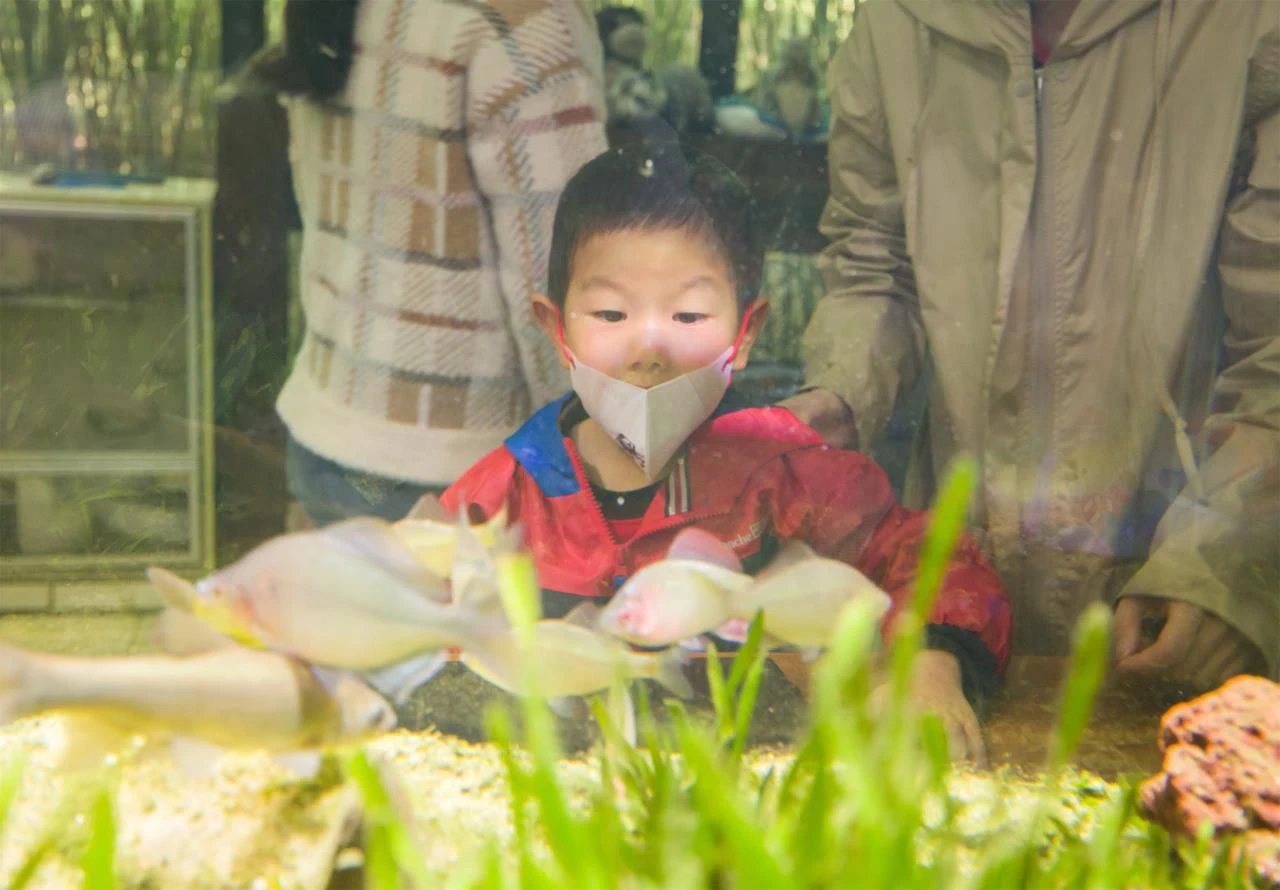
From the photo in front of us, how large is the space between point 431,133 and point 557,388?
407 mm

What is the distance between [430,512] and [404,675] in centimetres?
24

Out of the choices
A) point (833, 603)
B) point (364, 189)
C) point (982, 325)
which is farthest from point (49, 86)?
point (982, 325)

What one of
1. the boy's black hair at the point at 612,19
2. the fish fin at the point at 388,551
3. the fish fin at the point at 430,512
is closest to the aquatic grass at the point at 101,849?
the fish fin at the point at 388,551

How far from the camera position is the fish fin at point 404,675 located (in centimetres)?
103

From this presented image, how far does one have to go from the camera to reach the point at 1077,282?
5.35ft

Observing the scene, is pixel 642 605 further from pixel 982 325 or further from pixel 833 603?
pixel 982 325

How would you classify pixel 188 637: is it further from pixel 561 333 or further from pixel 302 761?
pixel 561 333

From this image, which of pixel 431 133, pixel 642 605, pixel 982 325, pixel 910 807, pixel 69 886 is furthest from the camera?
pixel 982 325

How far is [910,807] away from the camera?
0.91 meters

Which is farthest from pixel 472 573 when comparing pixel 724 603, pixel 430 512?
pixel 724 603

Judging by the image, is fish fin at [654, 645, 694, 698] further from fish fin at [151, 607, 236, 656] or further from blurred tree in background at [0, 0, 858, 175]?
blurred tree in background at [0, 0, 858, 175]

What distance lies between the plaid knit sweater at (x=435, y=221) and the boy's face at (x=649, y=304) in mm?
102

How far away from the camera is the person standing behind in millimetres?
1406

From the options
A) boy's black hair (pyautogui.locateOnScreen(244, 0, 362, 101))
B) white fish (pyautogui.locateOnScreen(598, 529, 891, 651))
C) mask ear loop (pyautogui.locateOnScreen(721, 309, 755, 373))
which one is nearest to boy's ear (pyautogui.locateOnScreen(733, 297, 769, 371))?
mask ear loop (pyautogui.locateOnScreen(721, 309, 755, 373))
